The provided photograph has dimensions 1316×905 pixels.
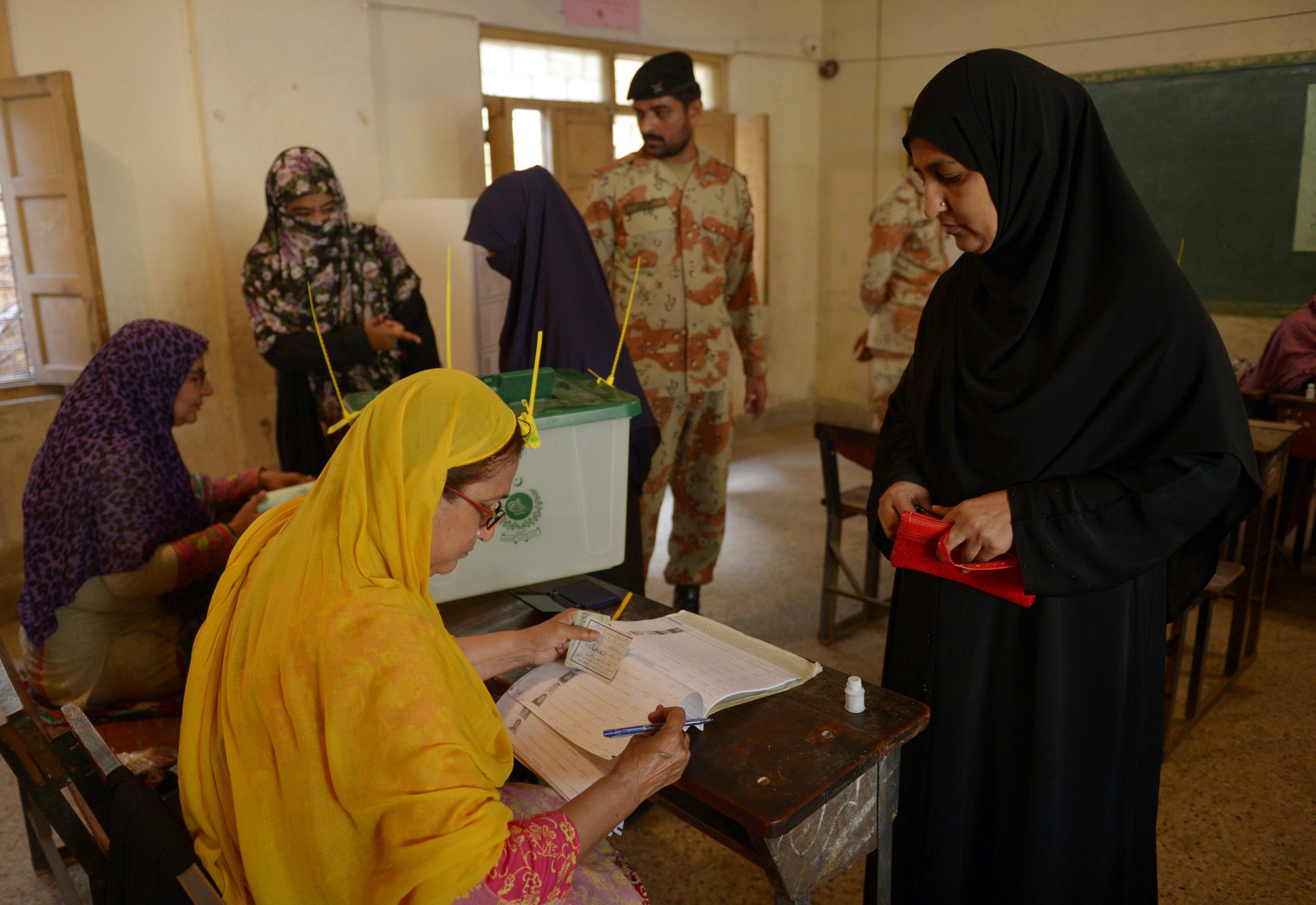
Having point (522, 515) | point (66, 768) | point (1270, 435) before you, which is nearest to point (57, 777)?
point (66, 768)

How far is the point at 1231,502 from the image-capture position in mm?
1216

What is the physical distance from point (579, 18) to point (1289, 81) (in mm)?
3389

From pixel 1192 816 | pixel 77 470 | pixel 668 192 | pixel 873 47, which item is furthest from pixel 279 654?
pixel 873 47

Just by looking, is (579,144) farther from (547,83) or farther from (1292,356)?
(1292,356)

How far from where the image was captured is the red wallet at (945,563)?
48.3 inches

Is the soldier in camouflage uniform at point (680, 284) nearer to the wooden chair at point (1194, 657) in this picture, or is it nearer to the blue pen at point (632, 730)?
the wooden chair at point (1194, 657)

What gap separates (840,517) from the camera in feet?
9.73

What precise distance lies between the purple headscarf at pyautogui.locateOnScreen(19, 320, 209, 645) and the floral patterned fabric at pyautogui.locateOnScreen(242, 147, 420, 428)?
931 mm

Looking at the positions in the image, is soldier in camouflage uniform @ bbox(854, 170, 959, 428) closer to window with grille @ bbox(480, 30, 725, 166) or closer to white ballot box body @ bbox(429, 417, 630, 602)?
window with grille @ bbox(480, 30, 725, 166)

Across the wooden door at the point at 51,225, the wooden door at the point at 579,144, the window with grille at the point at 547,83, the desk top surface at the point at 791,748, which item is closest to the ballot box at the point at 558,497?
the desk top surface at the point at 791,748

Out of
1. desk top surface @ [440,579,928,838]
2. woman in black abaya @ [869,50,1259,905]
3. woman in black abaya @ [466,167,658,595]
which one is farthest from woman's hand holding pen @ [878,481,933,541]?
woman in black abaya @ [466,167,658,595]

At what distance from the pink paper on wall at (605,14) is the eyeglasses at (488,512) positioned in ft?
13.8

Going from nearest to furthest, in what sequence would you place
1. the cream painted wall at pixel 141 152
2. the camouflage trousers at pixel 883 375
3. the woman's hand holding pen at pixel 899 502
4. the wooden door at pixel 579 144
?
the woman's hand holding pen at pixel 899 502
the cream painted wall at pixel 141 152
the camouflage trousers at pixel 883 375
the wooden door at pixel 579 144

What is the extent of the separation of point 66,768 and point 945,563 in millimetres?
1129
